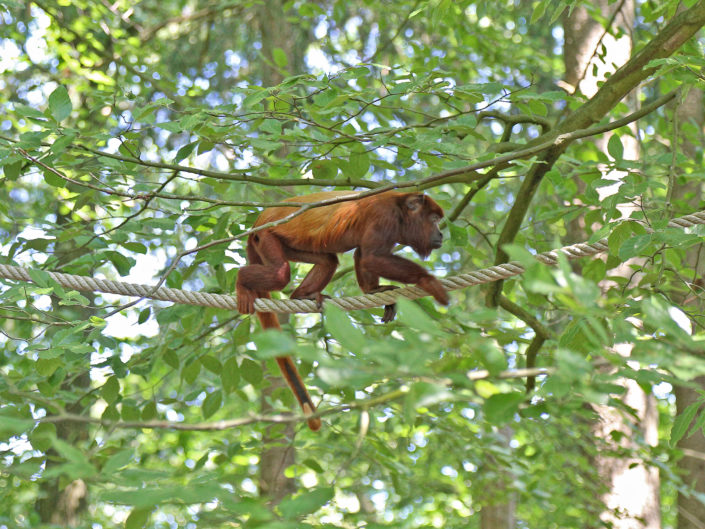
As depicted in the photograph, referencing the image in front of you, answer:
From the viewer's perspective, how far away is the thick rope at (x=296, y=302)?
11.2ft

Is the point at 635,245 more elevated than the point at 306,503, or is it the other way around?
the point at 635,245

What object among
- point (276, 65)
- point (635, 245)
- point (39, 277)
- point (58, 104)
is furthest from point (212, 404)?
point (276, 65)

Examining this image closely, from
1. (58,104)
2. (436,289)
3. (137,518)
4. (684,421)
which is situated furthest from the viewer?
(436,289)

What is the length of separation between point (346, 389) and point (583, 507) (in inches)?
86.6

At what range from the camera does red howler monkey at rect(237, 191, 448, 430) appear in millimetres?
3969

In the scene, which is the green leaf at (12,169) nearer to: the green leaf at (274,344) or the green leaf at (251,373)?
the green leaf at (251,373)

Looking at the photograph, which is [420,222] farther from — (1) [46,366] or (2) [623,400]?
(2) [623,400]

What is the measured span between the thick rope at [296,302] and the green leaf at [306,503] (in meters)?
1.60

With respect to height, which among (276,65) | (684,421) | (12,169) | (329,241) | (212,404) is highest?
(276,65)

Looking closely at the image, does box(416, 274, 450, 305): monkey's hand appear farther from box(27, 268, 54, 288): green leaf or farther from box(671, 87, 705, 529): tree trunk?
box(671, 87, 705, 529): tree trunk

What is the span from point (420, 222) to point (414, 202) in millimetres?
121

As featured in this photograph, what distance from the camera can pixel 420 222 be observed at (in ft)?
13.9

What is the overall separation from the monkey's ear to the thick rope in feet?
2.12

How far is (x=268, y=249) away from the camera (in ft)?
13.4
